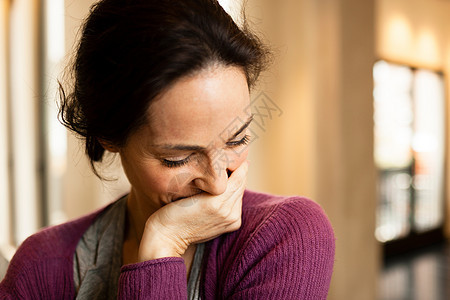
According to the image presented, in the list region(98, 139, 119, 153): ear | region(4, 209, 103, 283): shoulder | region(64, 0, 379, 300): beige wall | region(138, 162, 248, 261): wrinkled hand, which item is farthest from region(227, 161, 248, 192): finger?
region(64, 0, 379, 300): beige wall

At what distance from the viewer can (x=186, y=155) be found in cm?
79

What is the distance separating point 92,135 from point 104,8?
0.24 metres

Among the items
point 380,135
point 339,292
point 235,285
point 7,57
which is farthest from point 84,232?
point 380,135

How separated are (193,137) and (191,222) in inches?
7.5

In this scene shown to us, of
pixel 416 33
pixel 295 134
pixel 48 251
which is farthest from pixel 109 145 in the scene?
pixel 416 33

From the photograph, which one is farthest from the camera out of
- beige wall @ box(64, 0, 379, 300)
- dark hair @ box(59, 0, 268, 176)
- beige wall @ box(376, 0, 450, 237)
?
beige wall @ box(376, 0, 450, 237)

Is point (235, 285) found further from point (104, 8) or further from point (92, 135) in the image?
point (104, 8)

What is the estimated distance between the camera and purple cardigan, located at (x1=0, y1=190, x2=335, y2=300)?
0.78 m

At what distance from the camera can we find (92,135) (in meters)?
0.89

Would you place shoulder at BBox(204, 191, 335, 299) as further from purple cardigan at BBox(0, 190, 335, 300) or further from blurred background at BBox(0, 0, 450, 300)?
blurred background at BBox(0, 0, 450, 300)

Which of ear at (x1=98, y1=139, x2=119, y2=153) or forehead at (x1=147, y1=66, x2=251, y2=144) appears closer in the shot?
forehead at (x1=147, y1=66, x2=251, y2=144)

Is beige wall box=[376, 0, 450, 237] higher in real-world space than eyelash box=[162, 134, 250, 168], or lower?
higher

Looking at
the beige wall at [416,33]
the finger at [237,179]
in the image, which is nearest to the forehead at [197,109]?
the finger at [237,179]

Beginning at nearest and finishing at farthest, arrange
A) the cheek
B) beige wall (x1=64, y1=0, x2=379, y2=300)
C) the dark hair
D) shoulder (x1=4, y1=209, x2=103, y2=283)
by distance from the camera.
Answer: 1. the dark hair
2. the cheek
3. shoulder (x1=4, y1=209, x2=103, y2=283)
4. beige wall (x1=64, y1=0, x2=379, y2=300)
